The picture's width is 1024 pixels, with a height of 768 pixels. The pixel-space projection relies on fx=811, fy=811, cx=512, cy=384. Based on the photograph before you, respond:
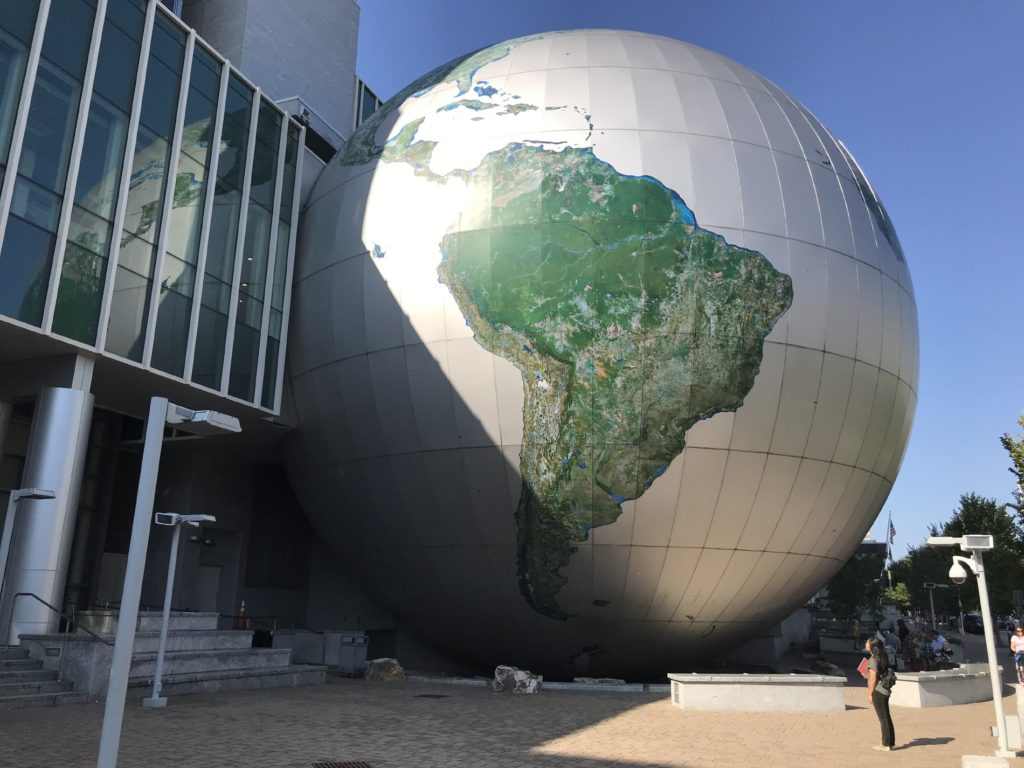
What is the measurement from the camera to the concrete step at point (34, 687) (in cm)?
1354

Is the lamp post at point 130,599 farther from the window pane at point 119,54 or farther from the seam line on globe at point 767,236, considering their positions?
the seam line on globe at point 767,236

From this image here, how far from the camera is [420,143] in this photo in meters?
20.4

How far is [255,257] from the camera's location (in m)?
21.6

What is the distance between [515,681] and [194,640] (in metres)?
7.22

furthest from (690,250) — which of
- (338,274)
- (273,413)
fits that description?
(273,413)

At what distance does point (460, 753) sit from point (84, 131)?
46.8 feet

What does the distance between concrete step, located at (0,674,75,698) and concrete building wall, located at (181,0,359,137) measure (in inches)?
816

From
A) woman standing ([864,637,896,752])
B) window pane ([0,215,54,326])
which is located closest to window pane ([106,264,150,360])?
window pane ([0,215,54,326])

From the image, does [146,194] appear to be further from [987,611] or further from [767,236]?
[987,611]

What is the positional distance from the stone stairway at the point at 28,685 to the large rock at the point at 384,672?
23.9 ft

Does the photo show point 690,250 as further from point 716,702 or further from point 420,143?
point 716,702

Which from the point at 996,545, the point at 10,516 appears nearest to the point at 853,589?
the point at 996,545

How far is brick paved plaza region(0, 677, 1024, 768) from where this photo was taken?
9.91 meters

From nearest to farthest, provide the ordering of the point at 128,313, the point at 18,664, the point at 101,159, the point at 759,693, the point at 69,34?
the point at 18,664, the point at 759,693, the point at 69,34, the point at 101,159, the point at 128,313
